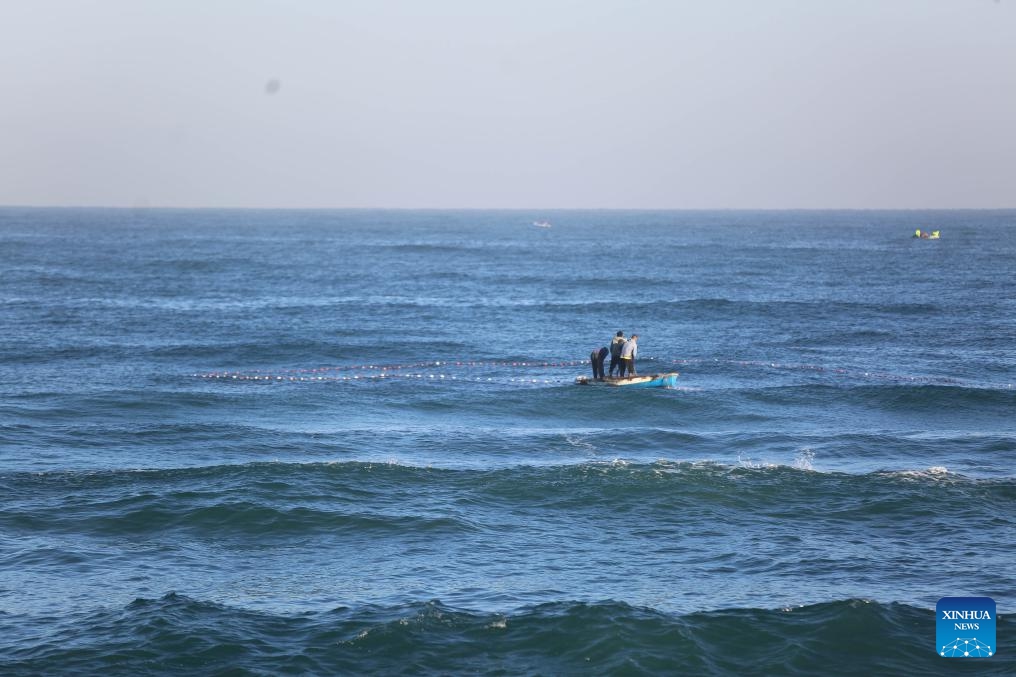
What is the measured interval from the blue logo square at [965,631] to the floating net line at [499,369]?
22.1 metres

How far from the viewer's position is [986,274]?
7956 centimetres

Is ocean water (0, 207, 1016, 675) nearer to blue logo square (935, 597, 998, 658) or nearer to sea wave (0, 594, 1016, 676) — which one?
sea wave (0, 594, 1016, 676)

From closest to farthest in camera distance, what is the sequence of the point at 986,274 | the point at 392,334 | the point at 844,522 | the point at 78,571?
the point at 78,571
the point at 844,522
the point at 392,334
the point at 986,274

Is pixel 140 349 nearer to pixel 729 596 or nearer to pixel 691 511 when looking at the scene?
pixel 691 511

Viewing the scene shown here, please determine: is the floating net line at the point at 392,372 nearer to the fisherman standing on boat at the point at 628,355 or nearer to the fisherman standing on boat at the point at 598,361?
the fisherman standing on boat at the point at 598,361

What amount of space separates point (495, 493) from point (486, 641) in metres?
7.96

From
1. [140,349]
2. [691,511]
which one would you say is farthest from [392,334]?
[691,511]

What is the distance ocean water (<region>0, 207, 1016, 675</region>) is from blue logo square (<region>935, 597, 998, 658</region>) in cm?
24

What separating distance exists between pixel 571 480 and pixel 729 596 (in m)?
7.24

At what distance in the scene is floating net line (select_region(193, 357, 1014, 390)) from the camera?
38094 mm

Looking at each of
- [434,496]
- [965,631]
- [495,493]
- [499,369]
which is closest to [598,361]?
[499,369]

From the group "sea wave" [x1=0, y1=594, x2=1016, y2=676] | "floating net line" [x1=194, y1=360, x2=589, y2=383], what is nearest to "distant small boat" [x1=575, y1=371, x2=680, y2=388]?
"floating net line" [x1=194, y1=360, x2=589, y2=383]

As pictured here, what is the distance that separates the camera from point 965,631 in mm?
15734

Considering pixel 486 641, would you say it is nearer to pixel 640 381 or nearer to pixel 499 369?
pixel 640 381
